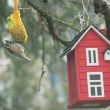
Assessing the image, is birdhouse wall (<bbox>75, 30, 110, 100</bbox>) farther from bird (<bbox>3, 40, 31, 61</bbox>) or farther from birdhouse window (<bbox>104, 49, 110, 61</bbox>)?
bird (<bbox>3, 40, 31, 61</bbox>)

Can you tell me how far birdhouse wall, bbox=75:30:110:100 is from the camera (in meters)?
3.64

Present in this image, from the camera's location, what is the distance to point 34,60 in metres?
12.2

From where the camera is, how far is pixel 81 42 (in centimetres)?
379

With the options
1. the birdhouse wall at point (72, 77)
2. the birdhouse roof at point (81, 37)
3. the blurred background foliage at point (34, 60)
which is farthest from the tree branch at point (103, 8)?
the blurred background foliage at point (34, 60)

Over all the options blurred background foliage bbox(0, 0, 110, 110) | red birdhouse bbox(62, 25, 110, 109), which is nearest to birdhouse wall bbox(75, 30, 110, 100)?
red birdhouse bbox(62, 25, 110, 109)

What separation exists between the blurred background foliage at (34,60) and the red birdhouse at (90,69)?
0.66m

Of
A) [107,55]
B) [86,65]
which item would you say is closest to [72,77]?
[86,65]

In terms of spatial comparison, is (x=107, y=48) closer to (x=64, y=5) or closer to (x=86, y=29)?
(x=86, y=29)

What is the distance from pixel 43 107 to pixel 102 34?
1922 centimetres

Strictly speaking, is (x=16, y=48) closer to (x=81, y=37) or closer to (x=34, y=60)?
(x=81, y=37)

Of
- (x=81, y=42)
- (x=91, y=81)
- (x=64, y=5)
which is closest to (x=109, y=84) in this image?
(x=91, y=81)

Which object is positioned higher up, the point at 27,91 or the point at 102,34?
the point at 27,91

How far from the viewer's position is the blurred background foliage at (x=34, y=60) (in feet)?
19.6

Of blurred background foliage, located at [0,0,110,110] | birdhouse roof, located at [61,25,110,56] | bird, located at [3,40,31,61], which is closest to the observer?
bird, located at [3,40,31,61]
